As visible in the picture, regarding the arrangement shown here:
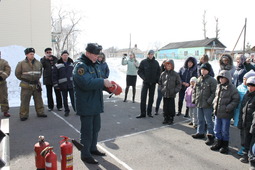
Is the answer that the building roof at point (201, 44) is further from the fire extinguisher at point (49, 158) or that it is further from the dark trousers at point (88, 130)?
the fire extinguisher at point (49, 158)

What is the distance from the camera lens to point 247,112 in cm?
400

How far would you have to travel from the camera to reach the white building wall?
14.6 metres

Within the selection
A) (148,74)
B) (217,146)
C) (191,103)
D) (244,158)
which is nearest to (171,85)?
(191,103)

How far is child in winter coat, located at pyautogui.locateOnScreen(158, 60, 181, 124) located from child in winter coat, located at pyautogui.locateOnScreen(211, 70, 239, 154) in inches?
67.7

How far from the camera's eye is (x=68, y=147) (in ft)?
10.6

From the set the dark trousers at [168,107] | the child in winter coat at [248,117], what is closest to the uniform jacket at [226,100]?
the child in winter coat at [248,117]

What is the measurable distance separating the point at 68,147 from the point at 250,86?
11.2ft

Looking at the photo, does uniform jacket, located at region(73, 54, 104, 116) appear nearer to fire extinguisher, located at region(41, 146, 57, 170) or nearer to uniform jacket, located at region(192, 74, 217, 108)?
fire extinguisher, located at region(41, 146, 57, 170)

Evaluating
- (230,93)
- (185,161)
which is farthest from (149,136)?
(230,93)

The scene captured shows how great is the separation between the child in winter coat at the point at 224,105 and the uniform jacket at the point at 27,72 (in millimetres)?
5159

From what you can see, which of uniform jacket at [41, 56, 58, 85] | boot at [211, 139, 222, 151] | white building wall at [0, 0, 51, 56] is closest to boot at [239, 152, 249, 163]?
boot at [211, 139, 222, 151]

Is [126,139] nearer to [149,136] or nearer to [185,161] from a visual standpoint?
[149,136]

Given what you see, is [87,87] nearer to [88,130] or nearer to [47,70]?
[88,130]

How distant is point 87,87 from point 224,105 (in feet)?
9.23
